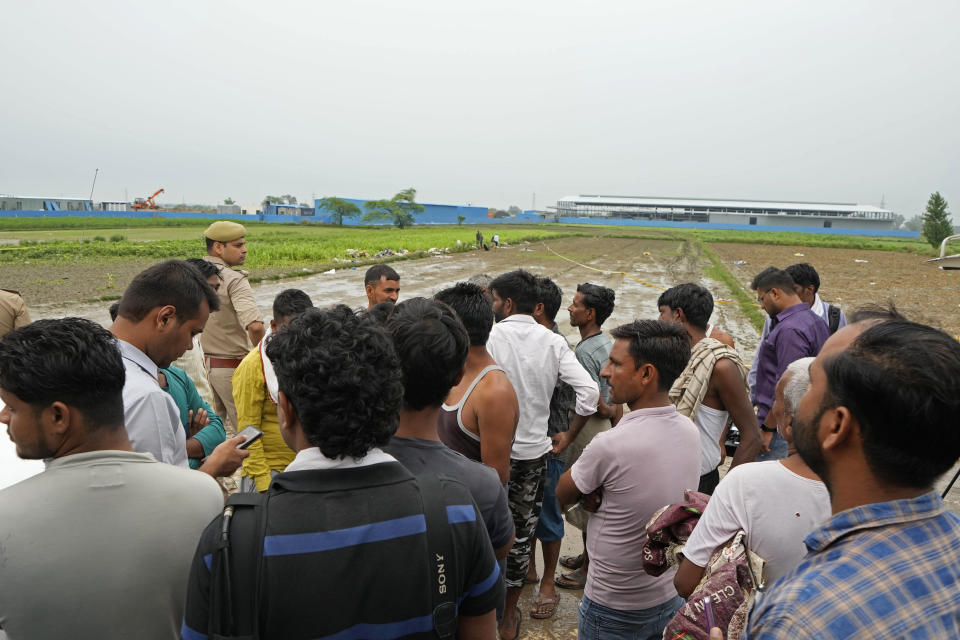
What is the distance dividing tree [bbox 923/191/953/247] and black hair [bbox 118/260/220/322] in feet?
182

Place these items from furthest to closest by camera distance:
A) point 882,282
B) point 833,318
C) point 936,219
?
point 936,219
point 882,282
point 833,318

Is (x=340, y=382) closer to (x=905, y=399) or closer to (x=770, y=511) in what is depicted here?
(x=905, y=399)

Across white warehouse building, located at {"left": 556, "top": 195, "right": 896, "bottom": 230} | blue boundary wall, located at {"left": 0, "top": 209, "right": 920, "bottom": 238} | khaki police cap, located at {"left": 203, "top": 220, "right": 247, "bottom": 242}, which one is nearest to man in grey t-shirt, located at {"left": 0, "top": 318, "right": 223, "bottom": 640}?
khaki police cap, located at {"left": 203, "top": 220, "right": 247, "bottom": 242}

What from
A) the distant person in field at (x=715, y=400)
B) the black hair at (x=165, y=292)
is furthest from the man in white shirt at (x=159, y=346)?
the distant person in field at (x=715, y=400)

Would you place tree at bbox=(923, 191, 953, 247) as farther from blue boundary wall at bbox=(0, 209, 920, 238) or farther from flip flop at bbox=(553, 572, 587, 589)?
flip flop at bbox=(553, 572, 587, 589)

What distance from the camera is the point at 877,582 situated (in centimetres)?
105

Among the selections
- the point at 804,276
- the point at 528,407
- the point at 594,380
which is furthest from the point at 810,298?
the point at 528,407

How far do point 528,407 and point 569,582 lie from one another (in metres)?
1.41

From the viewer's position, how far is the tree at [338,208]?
81938mm

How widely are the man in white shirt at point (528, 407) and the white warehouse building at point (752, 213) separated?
10288 cm

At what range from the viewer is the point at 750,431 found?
127 inches

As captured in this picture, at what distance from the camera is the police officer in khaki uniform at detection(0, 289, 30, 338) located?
421cm

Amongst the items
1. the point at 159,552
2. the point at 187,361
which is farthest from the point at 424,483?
the point at 187,361

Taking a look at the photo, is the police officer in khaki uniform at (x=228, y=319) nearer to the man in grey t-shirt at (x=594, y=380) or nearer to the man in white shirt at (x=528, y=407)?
the man in white shirt at (x=528, y=407)
